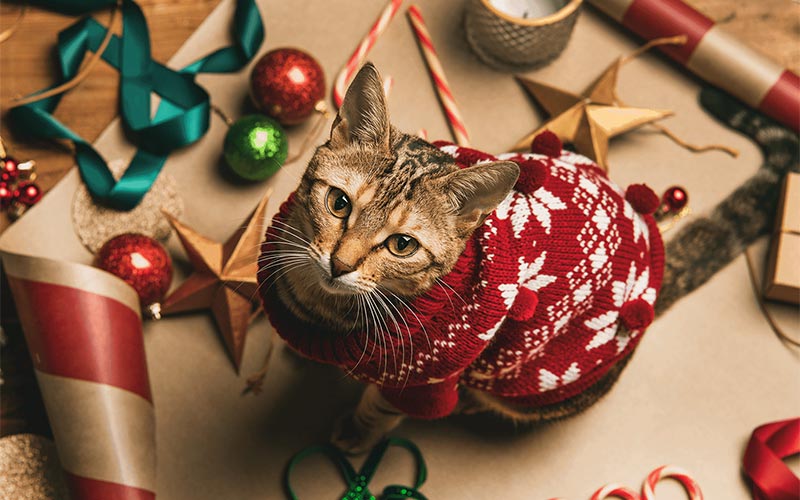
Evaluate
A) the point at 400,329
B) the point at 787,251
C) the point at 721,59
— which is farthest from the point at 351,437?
the point at 721,59

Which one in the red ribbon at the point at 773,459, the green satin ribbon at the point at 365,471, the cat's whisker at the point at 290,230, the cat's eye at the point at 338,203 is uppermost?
the cat's eye at the point at 338,203

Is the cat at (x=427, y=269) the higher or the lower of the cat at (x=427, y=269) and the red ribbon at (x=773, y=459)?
the higher

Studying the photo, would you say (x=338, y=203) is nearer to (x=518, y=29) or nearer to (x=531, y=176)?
(x=531, y=176)

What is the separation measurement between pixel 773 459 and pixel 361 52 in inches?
43.8

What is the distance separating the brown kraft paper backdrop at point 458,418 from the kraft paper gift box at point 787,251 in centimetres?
5

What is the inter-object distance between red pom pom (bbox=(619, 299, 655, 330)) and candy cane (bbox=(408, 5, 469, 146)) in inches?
21.9

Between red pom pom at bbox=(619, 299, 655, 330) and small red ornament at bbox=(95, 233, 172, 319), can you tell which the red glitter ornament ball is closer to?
small red ornament at bbox=(95, 233, 172, 319)

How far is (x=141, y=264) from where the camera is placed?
1273mm

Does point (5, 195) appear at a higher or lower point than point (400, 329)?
lower

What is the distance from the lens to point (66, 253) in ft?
4.58

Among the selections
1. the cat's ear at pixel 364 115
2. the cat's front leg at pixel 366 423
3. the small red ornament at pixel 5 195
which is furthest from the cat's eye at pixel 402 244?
the small red ornament at pixel 5 195

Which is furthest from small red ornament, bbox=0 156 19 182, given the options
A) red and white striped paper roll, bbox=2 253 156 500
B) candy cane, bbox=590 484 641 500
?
candy cane, bbox=590 484 641 500

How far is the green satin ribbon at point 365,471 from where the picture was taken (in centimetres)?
129

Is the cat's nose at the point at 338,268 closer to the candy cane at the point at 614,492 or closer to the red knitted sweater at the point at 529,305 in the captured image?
the red knitted sweater at the point at 529,305
